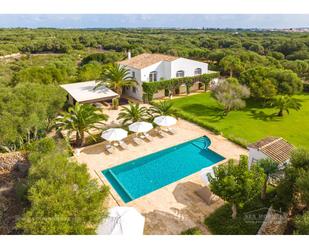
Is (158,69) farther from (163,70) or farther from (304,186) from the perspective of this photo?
(304,186)

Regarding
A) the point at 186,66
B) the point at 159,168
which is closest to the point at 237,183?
the point at 159,168

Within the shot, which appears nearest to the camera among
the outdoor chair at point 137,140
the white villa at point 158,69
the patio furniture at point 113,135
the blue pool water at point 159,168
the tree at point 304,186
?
the tree at point 304,186

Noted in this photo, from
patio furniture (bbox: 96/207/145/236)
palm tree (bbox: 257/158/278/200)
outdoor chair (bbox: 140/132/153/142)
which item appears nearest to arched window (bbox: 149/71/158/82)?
outdoor chair (bbox: 140/132/153/142)

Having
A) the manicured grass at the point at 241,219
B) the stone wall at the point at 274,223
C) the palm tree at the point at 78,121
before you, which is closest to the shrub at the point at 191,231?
the manicured grass at the point at 241,219

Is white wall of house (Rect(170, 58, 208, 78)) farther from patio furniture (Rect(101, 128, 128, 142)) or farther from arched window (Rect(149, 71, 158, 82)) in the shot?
patio furniture (Rect(101, 128, 128, 142))

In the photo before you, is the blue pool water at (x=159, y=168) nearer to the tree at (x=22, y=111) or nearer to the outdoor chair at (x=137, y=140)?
the outdoor chair at (x=137, y=140)

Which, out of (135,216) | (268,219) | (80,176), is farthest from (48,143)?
(268,219)

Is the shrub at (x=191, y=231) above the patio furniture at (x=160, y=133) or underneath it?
underneath

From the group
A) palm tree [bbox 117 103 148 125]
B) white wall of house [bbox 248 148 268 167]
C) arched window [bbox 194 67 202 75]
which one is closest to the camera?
white wall of house [bbox 248 148 268 167]
